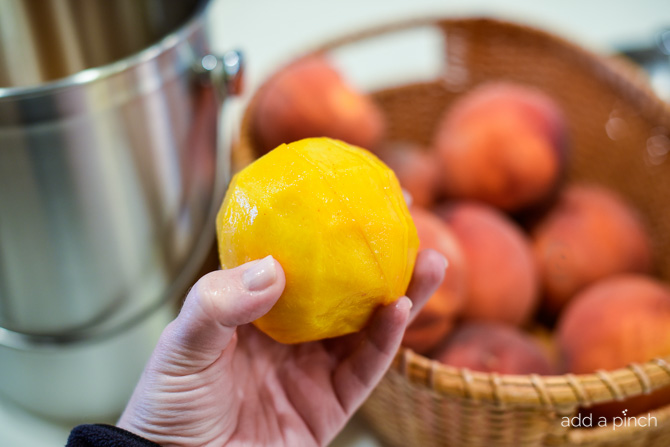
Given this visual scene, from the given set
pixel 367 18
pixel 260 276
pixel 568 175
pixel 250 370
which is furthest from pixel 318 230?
pixel 367 18

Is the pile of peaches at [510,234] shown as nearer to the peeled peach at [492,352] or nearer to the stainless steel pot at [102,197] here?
the peeled peach at [492,352]

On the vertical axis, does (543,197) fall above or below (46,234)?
below

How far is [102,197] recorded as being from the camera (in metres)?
0.34

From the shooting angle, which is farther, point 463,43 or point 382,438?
point 463,43

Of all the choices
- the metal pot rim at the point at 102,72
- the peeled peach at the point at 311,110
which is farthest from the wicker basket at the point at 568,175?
the metal pot rim at the point at 102,72

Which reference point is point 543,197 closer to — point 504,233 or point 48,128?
point 504,233

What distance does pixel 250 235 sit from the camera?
22 centimetres

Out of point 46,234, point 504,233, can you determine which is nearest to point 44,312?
point 46,234

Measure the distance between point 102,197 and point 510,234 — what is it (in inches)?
12.5

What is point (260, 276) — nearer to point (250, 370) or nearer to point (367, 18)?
point (250, 370)

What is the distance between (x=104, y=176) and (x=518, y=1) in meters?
0.82

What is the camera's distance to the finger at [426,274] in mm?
286


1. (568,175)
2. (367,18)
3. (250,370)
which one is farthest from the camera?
(367,18)

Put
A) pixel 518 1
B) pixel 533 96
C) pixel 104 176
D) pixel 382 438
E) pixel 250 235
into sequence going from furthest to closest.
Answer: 1. pixel 518 1
2. pixel 533 96
3. pixel 382 438
4. pixel 104 176
5. pixel 250 235
